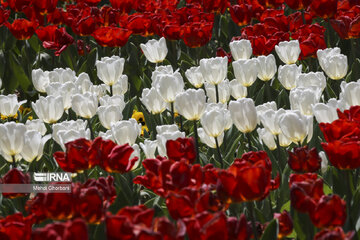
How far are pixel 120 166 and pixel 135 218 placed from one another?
27.0 inches

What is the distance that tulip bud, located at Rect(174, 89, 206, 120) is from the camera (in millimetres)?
2799

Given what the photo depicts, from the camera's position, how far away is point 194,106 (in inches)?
111

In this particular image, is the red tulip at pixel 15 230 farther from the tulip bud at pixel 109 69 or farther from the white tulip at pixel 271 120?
the tulip bud at pixel 109 69

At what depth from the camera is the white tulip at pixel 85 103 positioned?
3073 mm

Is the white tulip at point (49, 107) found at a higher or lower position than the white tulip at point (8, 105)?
higher

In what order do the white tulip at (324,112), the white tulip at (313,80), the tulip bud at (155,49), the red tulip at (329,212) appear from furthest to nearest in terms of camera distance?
the tulip bud at (155,49) → the white tulip at (313,80) → the white tulip at (324,112) → the red tulip at (329,212)

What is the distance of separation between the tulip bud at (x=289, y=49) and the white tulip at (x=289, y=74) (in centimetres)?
40

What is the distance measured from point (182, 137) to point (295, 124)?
1.62ft

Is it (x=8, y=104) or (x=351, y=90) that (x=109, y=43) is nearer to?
Result: (x=8, y=104)

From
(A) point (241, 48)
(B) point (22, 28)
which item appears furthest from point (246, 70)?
(B) point (22, 28)

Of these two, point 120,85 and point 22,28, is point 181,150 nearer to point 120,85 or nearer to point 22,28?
point 120,85

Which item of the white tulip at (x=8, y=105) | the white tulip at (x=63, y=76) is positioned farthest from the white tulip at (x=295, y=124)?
the white tulip at (x=63, y=76)

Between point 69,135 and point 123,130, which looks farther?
point 123,130

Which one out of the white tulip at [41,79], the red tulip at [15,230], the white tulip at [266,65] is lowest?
the white tulip at [41,79]
